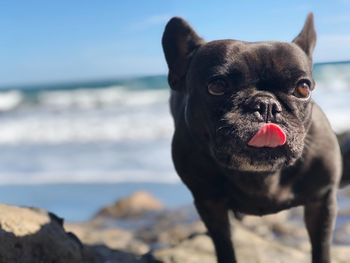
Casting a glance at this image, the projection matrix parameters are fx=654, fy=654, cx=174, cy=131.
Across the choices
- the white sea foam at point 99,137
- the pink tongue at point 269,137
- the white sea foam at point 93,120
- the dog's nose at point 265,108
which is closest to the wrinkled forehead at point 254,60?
the dog's nose at point 265,108

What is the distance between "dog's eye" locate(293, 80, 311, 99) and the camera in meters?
3.29

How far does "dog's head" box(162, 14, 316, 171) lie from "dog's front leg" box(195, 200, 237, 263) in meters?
0.59

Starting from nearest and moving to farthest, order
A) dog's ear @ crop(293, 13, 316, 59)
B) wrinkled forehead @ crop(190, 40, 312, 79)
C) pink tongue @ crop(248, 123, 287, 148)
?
1. pink tongue @ crop(248, 123, 287, 148)
2. wrinkled forehead @ crop(190, 40, 312, 79)
3. dog's ear @ crop(293, 13, 316, 59)

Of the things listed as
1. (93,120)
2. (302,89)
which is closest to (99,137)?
(93,120)

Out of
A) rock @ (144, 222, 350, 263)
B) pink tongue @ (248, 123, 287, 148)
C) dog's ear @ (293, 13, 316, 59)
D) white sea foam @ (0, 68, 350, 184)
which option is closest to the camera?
pink tongue @ (248, 123, 287, 148)

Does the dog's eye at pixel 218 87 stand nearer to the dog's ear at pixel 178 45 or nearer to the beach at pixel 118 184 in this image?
the dog's ear at pixel 178 45

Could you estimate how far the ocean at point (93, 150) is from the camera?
353 inches

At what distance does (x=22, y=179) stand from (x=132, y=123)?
5.29m

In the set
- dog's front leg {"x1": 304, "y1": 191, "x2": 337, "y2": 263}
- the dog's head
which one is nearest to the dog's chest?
dog's front leg {"x1": 304, "y1": 191, "x2": 337, "y2": 263}

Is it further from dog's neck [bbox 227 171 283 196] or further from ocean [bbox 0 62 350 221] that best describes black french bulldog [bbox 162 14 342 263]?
ocean [bbox 0 62 350 221]

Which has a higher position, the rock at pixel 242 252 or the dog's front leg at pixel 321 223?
the dog's front leg at pixel 321 223

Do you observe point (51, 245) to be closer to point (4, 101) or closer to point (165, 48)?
point (165, 48)

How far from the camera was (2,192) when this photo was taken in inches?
367

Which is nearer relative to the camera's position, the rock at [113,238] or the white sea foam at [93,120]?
the rock at [113,238]
